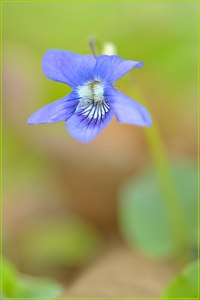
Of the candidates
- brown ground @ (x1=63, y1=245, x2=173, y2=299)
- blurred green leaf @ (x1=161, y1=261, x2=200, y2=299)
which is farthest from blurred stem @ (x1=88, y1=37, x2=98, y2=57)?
brown ground @ (x1=63, y1=245, x2=173, y2=299)

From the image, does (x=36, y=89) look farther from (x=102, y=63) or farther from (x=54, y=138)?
(x=102, y=63)

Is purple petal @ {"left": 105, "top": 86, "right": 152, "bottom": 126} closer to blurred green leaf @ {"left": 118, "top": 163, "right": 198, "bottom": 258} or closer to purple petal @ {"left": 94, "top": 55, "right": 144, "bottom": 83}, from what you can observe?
purple petal @ {"left": 94, "top": 55, "right": 144, "bottom": 83}

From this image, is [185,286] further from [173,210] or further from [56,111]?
[173,210]

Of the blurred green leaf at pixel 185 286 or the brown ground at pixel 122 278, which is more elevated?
the blurred green leaf at pixel 185 286

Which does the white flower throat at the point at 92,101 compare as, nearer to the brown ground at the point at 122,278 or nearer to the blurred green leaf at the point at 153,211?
the brown ground at the point at 122,278

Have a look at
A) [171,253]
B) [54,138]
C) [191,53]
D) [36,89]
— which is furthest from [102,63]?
[36,89]

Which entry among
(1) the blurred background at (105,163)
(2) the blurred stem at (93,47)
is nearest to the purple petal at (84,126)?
(2) the blurred stem at (93,47)
